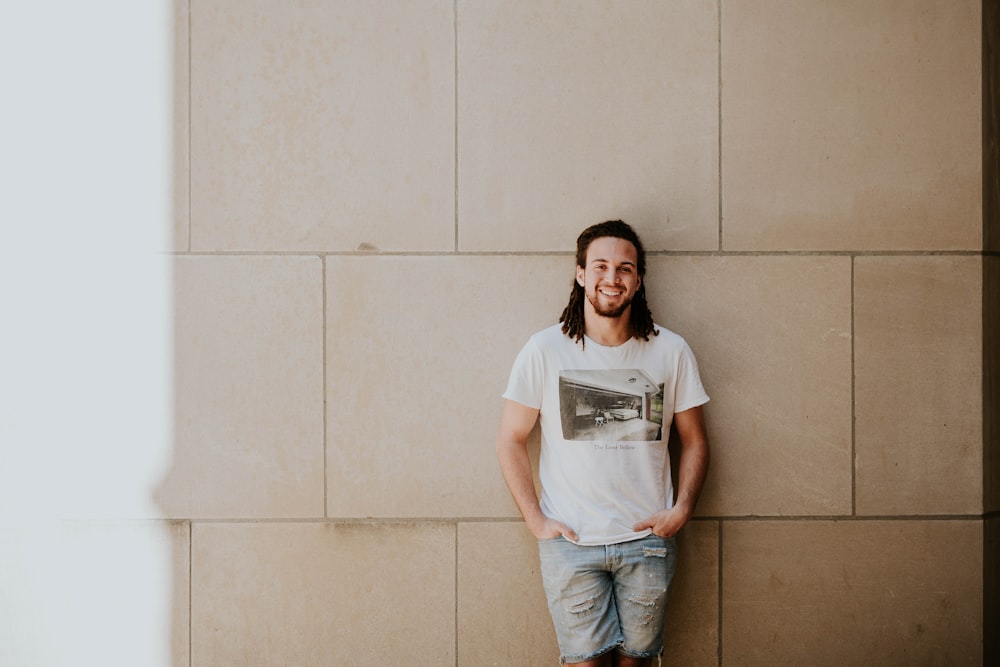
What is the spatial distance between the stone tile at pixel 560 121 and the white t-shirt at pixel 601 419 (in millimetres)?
752

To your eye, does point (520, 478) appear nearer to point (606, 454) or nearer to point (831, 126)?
point (606, 454)

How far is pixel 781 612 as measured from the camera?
13.9 ft

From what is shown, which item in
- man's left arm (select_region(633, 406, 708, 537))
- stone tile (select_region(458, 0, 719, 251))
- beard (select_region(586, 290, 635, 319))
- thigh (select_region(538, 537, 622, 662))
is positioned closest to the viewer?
thigh (select_region(538, 537, 622, 662))

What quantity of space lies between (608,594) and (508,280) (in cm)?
168

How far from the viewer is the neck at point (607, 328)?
3.76 metres

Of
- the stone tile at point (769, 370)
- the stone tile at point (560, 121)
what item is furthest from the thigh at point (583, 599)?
the stone tile at point (560, 121)

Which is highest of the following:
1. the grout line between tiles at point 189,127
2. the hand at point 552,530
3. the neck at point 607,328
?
the grout line between tiles at point 189,127

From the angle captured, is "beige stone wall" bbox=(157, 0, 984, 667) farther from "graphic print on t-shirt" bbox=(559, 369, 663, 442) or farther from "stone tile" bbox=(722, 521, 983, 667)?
"graphic print on t-shirt" bbox=(559, 369, 663, 442)

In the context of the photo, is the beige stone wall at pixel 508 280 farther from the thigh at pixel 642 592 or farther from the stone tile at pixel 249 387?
the thigh at pixel 642 592

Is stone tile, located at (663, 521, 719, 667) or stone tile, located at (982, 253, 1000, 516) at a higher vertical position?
stone tile, located at (982, 253, 1000, 516)

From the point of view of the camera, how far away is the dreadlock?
381cm

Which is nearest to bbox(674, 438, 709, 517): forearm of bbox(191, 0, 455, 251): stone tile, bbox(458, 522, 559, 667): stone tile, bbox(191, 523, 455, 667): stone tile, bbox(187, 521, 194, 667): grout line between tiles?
bbox(458, 522, 559, 667): stone tile

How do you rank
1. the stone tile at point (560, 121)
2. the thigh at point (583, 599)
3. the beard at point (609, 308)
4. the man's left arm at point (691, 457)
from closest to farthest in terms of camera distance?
the thigh at point (583, 599) → the beard at point (609, 308) → the man's left arm at point (691, 457) → the stone tile at point (560, 121)

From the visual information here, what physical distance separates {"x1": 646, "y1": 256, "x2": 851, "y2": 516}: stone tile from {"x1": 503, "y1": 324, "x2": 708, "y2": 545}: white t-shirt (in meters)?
0.49
